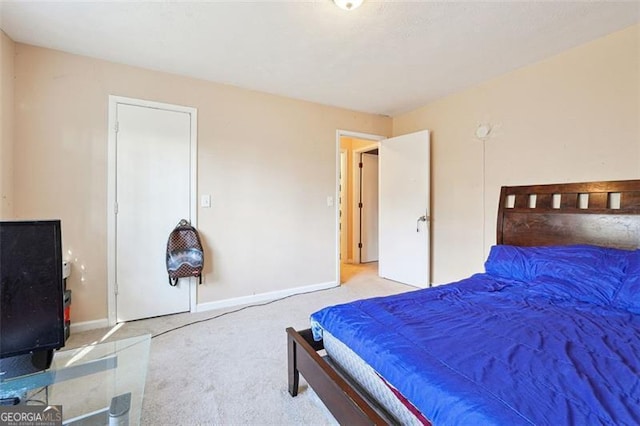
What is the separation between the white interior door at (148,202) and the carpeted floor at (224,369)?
0.22 meters

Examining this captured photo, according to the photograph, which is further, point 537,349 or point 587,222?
point 587,222

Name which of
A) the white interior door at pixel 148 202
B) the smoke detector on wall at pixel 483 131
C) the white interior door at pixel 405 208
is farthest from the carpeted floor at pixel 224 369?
the smoke detector on wall at pixel 483 131

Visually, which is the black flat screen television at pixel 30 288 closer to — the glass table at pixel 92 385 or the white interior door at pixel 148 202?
the glass table at pixel 92 385

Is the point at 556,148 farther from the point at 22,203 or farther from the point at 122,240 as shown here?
the point at 22,203

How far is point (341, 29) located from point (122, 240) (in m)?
2.59

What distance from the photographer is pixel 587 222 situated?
2195mm

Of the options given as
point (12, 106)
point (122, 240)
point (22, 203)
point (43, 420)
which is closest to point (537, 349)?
point (43, 420)

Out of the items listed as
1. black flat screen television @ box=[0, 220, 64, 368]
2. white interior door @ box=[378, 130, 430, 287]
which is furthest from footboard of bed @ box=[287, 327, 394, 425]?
white interior door @ box=[378, 130, 430, 287]

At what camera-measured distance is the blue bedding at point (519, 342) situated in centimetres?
84

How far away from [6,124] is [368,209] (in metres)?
4.88

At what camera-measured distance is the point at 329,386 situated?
1.21 m

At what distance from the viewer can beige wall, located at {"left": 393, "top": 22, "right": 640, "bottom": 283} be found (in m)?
2.15

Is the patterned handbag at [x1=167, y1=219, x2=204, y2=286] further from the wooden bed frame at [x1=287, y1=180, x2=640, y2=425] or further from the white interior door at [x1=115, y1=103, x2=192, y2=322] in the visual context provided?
the wooden bed frame at [x1=287, y1=180, x2=640, y2=425]

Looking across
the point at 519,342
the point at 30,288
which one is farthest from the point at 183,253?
the point at 519,342
